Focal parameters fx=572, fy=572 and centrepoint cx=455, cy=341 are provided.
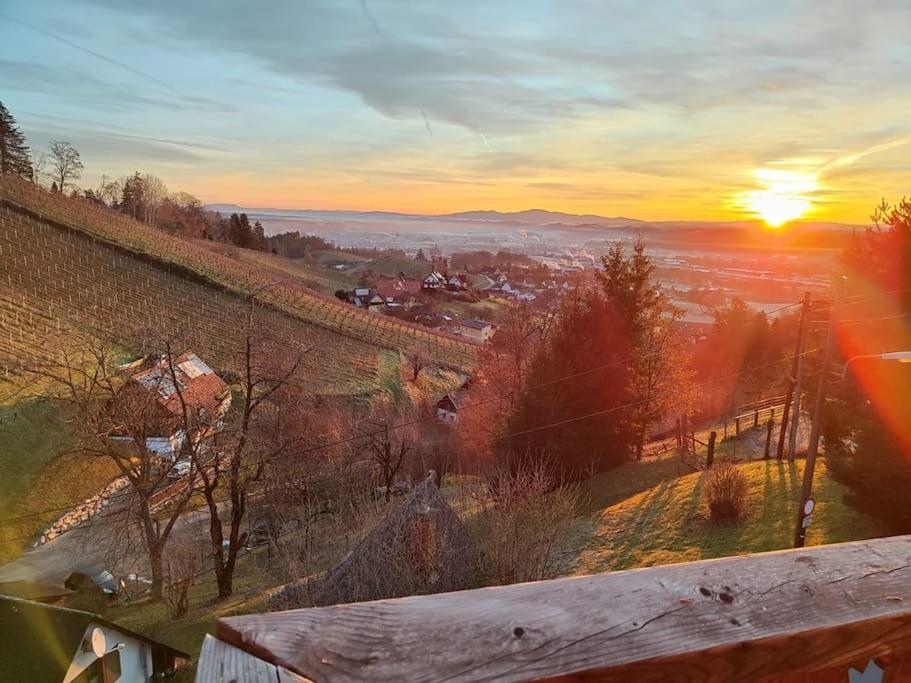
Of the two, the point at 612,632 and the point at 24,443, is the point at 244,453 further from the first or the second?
the point at 612,632

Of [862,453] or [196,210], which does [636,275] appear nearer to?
[862,453]

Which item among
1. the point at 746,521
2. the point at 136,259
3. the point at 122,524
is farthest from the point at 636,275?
the point at 136,259

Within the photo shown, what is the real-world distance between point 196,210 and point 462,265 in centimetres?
5343

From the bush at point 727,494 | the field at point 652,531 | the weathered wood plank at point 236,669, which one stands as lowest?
the field at point 652,531

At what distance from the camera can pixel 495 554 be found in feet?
35.6

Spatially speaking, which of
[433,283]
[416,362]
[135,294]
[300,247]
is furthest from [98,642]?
[300,247]

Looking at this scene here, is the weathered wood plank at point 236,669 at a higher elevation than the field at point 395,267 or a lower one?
lower

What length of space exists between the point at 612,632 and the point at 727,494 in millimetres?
14747

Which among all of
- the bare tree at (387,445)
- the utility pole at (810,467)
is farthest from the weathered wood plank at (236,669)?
the bare tree at (387,445)

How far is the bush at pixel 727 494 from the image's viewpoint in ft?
Result: 45.3

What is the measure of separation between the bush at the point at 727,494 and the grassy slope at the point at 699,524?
285mm

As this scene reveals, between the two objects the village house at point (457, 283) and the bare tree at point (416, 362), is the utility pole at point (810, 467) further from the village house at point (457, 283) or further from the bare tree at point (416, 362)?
the village house at point (457, 283)

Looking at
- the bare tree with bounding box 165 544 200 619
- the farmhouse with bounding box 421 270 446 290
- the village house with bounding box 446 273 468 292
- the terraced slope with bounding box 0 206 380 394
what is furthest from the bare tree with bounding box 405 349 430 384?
the village house with bounding box 446 273 468 292

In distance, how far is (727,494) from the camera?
13.8 m
